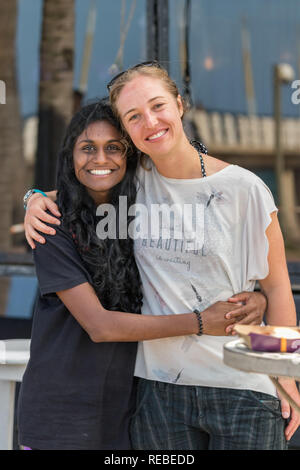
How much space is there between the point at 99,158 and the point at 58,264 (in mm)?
304

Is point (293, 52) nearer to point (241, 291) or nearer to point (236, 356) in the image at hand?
point (241, 291)

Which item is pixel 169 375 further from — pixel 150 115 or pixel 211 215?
pixel 150 115

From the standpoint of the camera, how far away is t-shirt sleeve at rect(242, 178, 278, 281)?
155 centimetres

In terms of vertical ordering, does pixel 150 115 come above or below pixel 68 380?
above

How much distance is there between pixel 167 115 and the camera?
61.6 inches

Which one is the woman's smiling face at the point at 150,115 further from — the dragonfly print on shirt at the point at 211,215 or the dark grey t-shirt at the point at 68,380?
the dark grey t-shirt at the point at 68,380

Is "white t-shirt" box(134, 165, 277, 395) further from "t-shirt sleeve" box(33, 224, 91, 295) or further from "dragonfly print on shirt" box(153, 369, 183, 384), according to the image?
"t-shirt sleeve" box(33, 224, 91, 295)

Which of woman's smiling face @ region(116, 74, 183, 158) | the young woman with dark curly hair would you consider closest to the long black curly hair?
the young woman with dark curly hair

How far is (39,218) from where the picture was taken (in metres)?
1.67

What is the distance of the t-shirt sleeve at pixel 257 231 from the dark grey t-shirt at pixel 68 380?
0.41 meters

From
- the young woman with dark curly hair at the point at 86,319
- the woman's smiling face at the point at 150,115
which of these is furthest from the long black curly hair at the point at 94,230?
the woman's smiling face at the point at 150,115

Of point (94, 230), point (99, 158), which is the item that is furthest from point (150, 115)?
point (94, 230)

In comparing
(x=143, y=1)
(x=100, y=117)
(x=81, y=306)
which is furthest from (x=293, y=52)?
(x=81, y=306)

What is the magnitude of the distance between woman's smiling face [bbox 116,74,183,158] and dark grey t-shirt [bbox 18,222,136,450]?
32 centimetres
